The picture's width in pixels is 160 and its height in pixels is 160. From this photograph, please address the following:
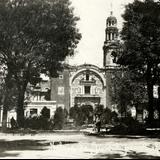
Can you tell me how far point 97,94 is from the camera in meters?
71.6

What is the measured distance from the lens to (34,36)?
35156 mm

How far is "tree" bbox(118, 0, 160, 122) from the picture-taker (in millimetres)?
33031

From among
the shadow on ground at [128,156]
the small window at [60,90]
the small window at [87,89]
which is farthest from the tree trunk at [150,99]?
the small window at [60,90]

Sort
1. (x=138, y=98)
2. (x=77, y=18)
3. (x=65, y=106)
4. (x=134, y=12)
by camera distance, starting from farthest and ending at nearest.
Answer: (x=65, y=106) < (x=138, y=98) < (x=77, y=18) < (x=134, y=12)

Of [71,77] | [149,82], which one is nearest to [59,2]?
[149,82]

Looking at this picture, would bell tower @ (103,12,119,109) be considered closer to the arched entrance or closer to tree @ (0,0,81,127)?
the arched entrance

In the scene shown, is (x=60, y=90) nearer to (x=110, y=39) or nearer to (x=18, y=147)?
(x=110, y=39)

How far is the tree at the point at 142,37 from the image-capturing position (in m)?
33.0

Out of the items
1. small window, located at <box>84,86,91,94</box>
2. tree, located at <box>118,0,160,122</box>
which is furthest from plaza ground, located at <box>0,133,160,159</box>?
small window, located at <box>84,86,91,94</box>

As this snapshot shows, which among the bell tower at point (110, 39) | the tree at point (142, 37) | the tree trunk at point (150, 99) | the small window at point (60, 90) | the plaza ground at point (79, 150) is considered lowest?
the plaza ground at point (79, 150)

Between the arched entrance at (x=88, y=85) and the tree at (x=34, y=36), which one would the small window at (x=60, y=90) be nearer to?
the arched entrance at (x=88, y=85)

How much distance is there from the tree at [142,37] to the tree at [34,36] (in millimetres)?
5521

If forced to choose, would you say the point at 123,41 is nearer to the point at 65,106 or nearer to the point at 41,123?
the point at 41,123

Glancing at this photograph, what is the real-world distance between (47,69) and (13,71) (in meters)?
3.73
